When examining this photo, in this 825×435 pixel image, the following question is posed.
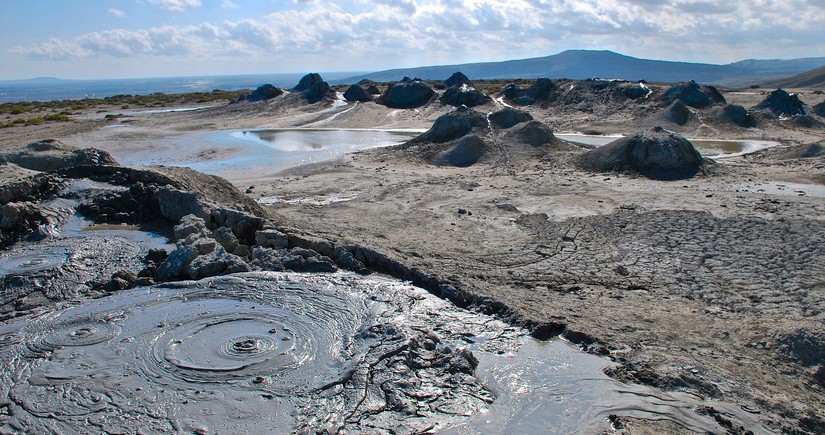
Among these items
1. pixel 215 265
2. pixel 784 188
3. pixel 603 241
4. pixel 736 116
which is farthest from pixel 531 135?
pixel 736 116

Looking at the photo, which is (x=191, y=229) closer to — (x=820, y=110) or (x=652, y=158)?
(x=652, y=158)

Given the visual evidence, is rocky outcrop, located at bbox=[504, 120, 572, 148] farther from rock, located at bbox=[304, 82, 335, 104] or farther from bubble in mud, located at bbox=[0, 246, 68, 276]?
rock, located at bbox=[304, 82, 335, 104]

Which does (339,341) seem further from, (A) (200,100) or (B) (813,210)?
(A) (200,100)

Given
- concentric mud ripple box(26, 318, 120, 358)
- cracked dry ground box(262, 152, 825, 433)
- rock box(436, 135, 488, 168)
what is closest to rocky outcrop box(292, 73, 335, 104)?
rock box(436, 135, 488, 168)

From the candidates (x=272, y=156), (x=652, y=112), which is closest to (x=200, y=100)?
(x=272, y=156)

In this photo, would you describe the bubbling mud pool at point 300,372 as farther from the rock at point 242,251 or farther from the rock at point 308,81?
the rock at point 308,81

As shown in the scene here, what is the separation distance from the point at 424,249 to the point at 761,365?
510 centimetres

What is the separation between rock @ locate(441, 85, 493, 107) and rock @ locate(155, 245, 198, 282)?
2837cm

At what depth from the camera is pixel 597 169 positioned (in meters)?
16.9

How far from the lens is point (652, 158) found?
53.6 ft

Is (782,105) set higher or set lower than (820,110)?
higher

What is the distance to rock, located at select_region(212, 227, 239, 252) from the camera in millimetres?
9773

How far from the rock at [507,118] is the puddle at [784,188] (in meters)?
8.99

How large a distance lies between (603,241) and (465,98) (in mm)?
27068
